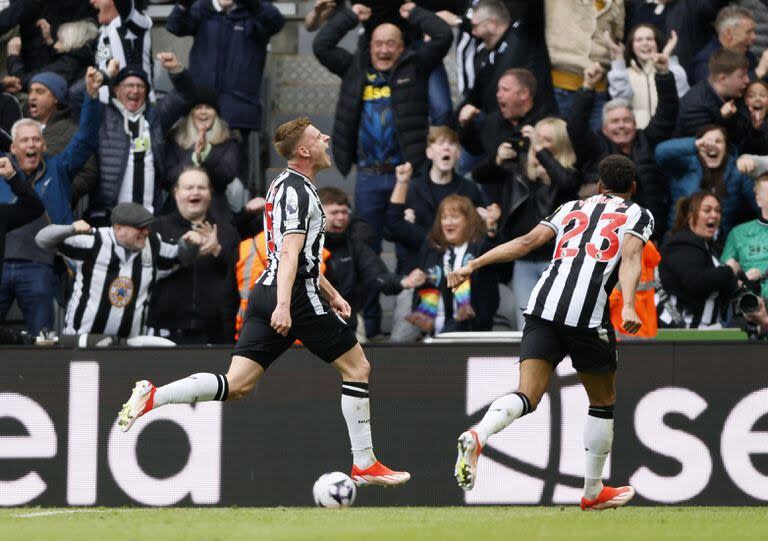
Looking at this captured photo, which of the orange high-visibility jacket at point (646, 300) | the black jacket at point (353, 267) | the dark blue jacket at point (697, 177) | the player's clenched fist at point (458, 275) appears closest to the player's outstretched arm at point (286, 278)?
the player's clenched fist at point (458, 275)

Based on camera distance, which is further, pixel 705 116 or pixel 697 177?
pixel 705 116

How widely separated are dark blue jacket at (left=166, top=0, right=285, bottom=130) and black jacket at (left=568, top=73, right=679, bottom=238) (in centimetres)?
286

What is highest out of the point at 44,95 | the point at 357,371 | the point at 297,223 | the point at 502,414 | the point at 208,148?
the point at 44,95

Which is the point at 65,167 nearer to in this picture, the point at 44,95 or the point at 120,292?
the point at 44,95

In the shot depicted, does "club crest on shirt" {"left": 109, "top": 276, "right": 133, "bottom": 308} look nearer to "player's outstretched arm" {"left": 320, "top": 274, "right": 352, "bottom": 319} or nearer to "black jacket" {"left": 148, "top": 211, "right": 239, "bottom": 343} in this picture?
"black jacket" {"left": 148, "top": 211, "right": 239, "bottom": 343}

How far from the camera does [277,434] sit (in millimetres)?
10133

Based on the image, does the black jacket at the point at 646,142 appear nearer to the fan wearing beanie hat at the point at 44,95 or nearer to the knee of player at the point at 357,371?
the knee of player at the point at 357,371

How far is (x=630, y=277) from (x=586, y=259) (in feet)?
1.05

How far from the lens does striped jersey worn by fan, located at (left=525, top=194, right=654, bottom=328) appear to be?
785 cm

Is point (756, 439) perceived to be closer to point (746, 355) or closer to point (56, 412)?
point (746, 355)

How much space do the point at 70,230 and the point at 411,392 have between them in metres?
2.78

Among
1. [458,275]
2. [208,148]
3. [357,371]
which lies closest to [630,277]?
[458,275]

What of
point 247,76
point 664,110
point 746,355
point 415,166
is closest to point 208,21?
point 247,76

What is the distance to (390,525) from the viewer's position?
7.29m
